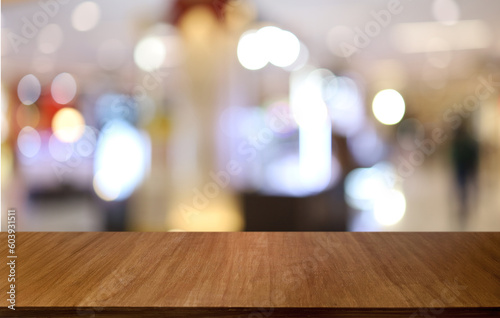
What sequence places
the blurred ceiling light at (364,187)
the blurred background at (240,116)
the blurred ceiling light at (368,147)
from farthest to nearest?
1. the blurred ceiling light at (368,147)
2. the blurred ceiling light at (364,187)
3. the blurred background at (240,116)

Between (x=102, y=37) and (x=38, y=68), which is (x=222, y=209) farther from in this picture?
(x=38, y=68)

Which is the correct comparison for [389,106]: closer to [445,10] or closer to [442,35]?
[442,35]

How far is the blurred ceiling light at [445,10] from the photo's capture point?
687 cm

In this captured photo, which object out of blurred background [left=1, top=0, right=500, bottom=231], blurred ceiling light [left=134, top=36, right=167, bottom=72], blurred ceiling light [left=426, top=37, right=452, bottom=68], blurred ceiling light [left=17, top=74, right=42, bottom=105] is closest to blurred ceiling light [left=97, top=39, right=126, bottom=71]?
blurred background [left=1, top=0, right=500, bottom=231]

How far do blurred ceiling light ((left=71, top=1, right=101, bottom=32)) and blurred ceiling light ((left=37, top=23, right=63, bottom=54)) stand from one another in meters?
0.23

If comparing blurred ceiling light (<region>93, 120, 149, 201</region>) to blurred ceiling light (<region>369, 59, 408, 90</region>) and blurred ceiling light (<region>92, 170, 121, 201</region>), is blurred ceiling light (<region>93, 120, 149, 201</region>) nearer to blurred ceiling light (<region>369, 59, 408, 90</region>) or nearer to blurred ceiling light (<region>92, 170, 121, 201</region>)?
blurred ceiling light (<region>92, 170, 121, 201</region>)

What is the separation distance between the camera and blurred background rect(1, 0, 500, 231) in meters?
5.11

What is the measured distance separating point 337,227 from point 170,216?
158cm

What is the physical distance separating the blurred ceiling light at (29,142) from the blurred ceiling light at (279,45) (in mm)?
2817

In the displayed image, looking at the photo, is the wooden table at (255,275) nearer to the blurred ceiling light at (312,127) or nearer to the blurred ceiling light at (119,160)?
the blurred ceiling light at (312,127)

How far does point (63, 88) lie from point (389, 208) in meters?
4.23

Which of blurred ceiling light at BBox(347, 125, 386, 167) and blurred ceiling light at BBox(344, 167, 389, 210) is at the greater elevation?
blurred ceiling light at BBox(347, 125, 386, 167)

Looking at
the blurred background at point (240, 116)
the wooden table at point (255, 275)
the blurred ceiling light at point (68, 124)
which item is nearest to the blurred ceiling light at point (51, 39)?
the blurred background at point (240, 116)

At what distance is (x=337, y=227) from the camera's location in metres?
5.16
